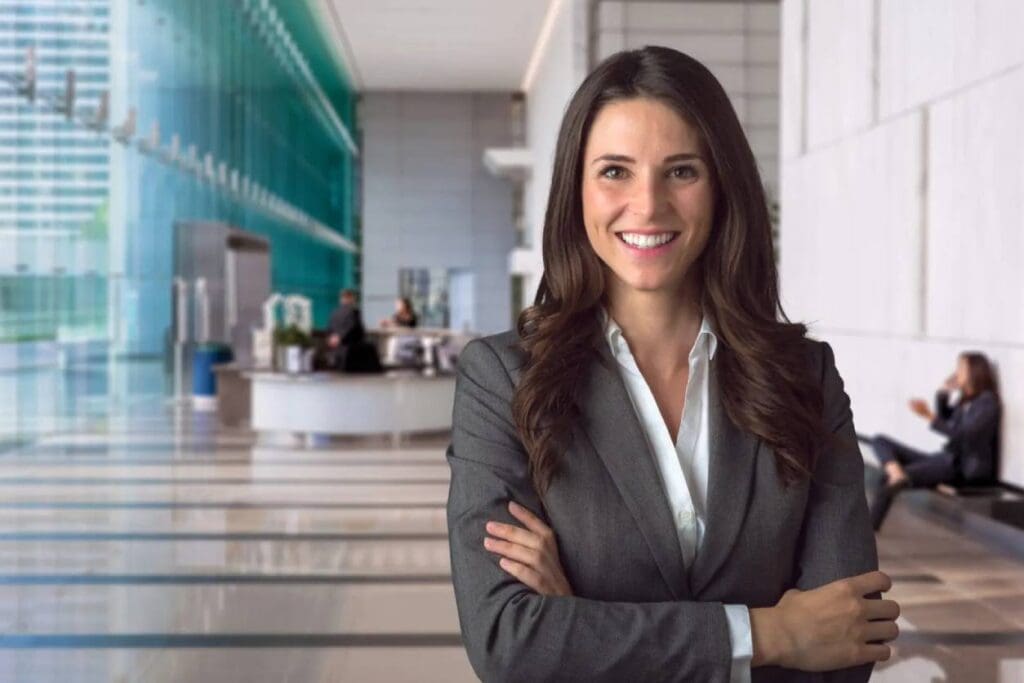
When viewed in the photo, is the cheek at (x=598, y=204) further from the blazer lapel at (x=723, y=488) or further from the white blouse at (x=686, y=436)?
the blazer lapel at (x=723, y=488)

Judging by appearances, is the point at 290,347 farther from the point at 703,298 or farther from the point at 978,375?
the point at 703,298

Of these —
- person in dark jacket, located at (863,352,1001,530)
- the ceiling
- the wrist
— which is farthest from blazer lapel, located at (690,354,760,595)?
the ceiling

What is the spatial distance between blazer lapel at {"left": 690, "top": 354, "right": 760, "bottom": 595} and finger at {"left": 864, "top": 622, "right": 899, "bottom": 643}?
25 cm

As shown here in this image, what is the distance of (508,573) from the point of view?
79.0 inches

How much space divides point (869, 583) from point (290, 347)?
13.2 m

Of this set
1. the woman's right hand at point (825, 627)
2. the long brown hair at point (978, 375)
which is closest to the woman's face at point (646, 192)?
the woman's right hand at point (825, 627)

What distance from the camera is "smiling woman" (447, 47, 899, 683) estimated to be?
1.96m

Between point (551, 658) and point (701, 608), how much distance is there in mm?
230

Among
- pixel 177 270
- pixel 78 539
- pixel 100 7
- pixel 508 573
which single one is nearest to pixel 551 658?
pixel 508 573

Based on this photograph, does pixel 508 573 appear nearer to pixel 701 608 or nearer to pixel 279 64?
pixel 701 608

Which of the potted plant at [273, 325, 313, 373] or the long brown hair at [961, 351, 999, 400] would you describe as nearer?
the long brown hair at [961, 351, 999, 400]

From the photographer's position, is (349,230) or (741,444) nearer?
(741,444)

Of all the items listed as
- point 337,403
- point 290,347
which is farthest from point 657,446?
point 290,347

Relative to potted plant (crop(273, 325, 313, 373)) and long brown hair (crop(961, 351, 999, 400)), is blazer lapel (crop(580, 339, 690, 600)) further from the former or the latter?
potted plant (crop(273, 325, 313, 373))
